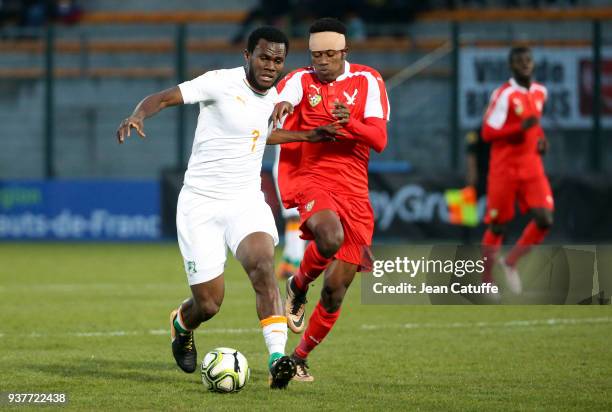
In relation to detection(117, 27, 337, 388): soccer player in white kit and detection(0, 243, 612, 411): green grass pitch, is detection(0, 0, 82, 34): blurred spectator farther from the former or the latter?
detection(117, 27, 337, 388): soccer player in white kit

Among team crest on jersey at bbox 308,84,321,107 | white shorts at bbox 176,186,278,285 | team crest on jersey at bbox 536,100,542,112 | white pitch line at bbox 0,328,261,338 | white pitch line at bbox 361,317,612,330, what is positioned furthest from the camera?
team crest on jersey at bbox 536,100,542,112

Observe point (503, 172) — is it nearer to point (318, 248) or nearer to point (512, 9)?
point (318, 248)

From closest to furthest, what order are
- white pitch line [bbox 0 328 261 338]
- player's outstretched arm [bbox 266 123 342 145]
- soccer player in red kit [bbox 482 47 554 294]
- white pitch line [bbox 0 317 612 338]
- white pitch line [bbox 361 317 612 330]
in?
player's outstretched arm [bbox 266 123 342 145] → white pitch line [bbox 0 328 261 338] → white pitch line [bbox 0 317 612 338] → white pitch line [bbox 361 317 612 330] → soccer player in red kit [bbox 482 47 554 294]

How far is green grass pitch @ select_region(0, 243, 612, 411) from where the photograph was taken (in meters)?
6.98

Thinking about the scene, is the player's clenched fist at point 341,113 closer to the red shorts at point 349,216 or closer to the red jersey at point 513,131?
the red shorts at point 349,216

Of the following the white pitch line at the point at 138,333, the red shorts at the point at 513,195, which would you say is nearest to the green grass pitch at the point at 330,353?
the white pitch line at the point at 138,333

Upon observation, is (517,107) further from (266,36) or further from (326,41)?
(266,36)

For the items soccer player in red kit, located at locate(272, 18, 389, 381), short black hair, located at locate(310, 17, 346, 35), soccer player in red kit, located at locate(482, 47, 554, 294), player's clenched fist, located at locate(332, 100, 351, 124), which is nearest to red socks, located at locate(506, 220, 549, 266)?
soccer player in red kit, located at locate(482, 47, 554, 294)

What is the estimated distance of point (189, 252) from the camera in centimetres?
757

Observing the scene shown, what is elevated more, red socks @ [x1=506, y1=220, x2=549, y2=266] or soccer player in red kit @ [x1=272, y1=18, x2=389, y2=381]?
soccer player in red kit @ [x1=272, y1=18, x2=389, y2=381]

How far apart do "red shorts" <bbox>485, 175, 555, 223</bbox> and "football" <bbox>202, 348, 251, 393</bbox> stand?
6.91m

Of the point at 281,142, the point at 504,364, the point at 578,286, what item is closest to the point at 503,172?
the point at 578,286

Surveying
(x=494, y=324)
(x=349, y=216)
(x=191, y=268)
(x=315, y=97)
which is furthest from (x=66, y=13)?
(x=191, y=268)

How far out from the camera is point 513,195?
13.7 metres
